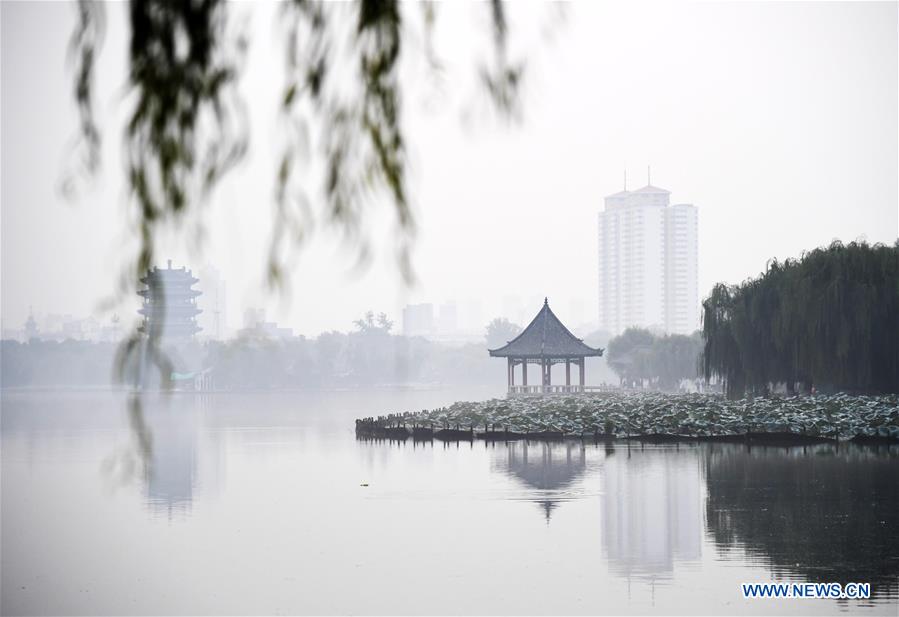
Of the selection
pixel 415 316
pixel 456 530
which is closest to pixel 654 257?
pixel 456 530

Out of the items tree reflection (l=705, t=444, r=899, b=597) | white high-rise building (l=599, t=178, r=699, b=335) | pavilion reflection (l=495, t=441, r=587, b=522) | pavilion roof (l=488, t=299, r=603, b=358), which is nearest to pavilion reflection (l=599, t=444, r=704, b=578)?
tree reflection (l=705, t=444, r=899, b=597)

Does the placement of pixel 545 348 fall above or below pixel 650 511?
above

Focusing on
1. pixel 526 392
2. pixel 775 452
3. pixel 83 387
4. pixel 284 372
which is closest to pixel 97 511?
pixel 775 452

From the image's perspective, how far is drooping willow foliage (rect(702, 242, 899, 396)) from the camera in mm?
27453

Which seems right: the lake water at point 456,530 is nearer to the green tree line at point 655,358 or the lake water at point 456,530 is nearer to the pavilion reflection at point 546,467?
the pavilion reflection at point 546,467

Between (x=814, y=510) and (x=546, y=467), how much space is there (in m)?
7.84

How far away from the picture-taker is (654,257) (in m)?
172

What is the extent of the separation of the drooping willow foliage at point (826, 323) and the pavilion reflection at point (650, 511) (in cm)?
518

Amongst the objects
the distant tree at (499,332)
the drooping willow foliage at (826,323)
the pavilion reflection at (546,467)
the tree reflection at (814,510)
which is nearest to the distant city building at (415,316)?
the tree reflection at (814,510)

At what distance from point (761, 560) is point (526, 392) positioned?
99.0 feet

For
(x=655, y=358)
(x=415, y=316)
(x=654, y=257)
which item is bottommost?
(x=415, y=316)

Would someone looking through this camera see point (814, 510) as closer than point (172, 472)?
Yes

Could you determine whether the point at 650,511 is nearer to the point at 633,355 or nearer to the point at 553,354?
the point at 553,354

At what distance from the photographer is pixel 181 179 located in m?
2.65
